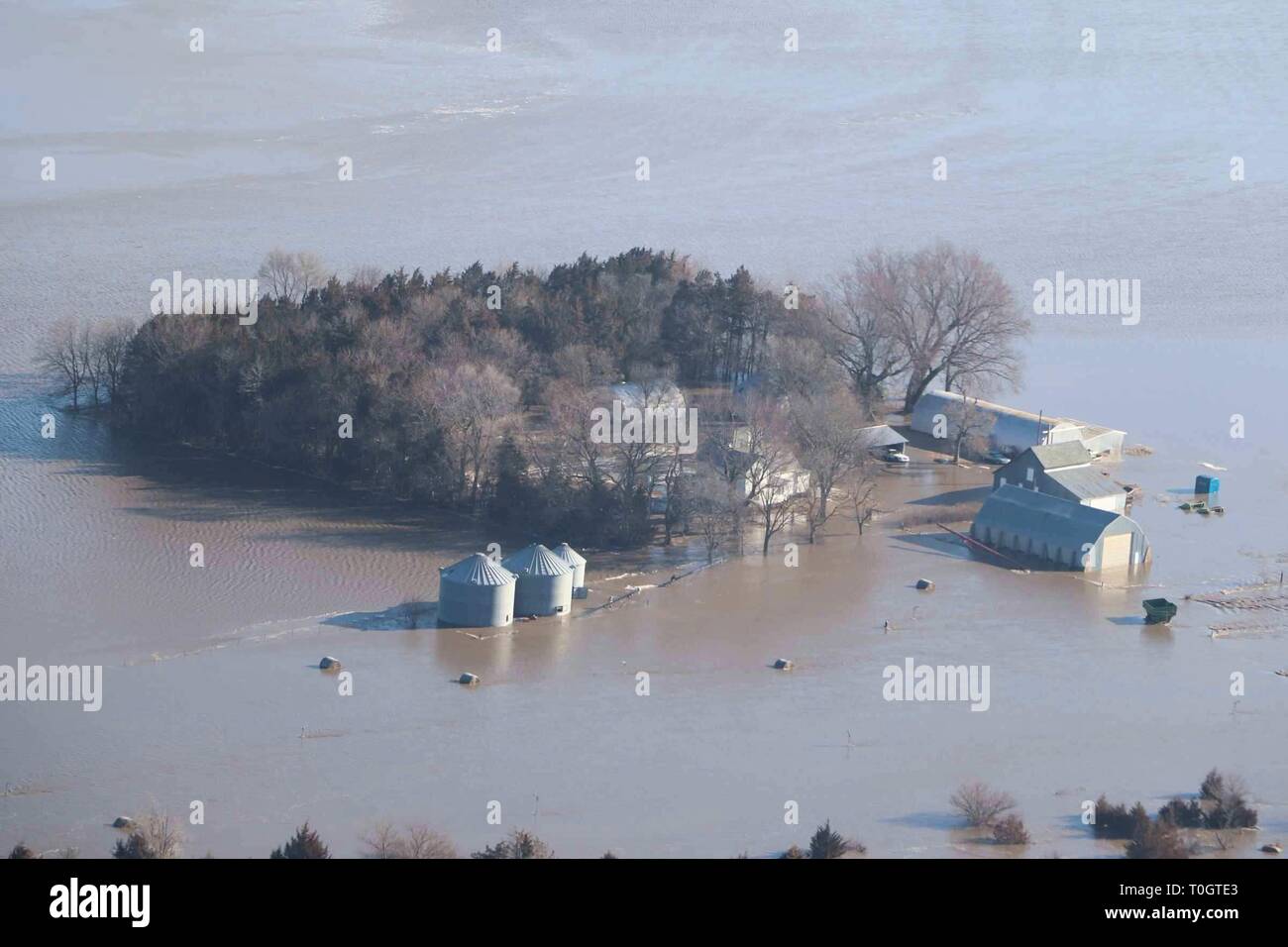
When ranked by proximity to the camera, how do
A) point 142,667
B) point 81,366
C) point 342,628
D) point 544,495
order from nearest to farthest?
point 142,667
point 342,628
point 544,495
point 81,366

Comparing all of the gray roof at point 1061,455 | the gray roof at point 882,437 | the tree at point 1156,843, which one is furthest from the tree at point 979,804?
the gray roof at point 882,437

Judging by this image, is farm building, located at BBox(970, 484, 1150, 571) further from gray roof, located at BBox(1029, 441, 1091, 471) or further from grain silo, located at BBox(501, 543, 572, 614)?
grain silo, located at BBox(501, 543, 572, 614)

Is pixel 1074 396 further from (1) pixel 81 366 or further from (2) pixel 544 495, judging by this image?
(1) pixel 81 366

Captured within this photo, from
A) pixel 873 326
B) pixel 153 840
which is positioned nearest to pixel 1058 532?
pixel 873 326

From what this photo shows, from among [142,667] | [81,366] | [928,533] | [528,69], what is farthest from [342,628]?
[528,69]

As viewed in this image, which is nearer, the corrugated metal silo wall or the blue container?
the corrugated metal silo wall

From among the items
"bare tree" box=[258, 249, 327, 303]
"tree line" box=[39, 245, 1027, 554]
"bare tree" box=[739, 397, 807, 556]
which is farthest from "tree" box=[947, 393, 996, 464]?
"bare tree" box=[258, 249, 327, 303]

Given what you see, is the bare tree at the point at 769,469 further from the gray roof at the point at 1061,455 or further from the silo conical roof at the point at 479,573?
the silo conical roof at the point at 479,573
